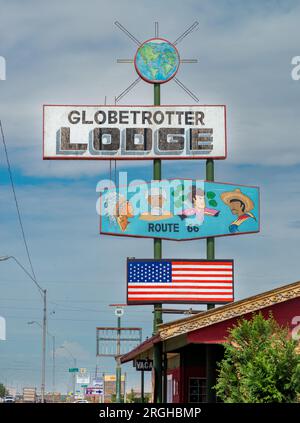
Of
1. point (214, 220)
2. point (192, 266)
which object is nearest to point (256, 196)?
point (214, 220)

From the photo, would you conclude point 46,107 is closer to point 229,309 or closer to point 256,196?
point 256,196

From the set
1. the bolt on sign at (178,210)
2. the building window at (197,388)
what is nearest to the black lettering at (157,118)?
the bolt on sign at (178,210)

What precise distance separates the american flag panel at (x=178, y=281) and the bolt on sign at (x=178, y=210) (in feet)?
6.72

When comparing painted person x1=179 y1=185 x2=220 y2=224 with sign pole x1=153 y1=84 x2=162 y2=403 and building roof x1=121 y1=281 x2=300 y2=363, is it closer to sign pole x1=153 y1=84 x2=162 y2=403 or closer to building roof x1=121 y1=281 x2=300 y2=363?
sign pole x1=153 y1=84 x2=162 y2=403

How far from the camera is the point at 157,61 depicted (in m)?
44.8

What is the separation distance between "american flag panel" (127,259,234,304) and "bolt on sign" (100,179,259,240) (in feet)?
6.72

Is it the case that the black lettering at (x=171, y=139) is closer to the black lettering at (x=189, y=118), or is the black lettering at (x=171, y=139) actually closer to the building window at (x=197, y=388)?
the black lettering at (x=189, y=118)

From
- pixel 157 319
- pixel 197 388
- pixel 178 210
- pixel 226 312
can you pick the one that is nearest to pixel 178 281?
pixel 157 319

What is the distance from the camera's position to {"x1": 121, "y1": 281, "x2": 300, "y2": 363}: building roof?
2503 cm

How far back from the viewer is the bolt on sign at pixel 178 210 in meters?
42.9

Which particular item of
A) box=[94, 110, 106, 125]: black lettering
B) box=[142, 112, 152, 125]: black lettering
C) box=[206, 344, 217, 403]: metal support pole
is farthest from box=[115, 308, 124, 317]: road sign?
box=[206, 344, 217, 403]: metal support pole

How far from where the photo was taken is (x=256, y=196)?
145 feet

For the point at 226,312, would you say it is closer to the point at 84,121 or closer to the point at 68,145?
the point at 68,145

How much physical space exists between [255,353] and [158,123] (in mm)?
23065
